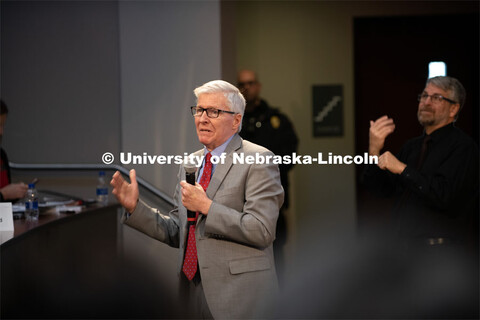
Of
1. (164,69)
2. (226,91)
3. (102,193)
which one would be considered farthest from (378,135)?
(102,193)

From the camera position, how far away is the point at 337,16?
5.52 m

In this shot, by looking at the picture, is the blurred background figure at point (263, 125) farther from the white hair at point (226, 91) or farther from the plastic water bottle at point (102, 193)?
the white hair at point (226, 91)

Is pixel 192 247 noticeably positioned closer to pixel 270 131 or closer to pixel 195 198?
pixel 195 198

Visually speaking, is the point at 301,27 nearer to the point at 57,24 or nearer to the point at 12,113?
the point at 57,24

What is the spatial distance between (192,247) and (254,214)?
0.89 feet

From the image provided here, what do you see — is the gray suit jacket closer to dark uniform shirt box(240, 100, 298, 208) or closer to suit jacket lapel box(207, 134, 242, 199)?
suit jacket lapel box(207, 134, 242, 199)

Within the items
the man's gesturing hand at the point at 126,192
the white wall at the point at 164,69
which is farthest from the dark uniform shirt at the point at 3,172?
the man's gesturing hand at the point at 126,192

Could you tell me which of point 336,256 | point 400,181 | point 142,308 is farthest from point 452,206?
point 336,256

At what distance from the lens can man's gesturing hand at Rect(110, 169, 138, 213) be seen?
201 centimetres

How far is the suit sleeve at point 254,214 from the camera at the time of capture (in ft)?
6.32

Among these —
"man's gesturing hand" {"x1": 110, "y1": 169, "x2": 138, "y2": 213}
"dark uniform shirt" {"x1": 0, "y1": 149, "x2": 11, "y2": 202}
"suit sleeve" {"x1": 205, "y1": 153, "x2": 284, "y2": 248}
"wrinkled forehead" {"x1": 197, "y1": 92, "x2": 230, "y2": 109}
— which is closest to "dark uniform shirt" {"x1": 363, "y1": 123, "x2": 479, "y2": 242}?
"suit sleeve" {"x1": 205, "y1": 153, "x2": 284, "y2": 248}

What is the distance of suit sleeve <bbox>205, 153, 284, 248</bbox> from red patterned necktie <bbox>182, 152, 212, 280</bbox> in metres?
0.13

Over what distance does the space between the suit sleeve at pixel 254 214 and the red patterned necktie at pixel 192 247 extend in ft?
0.42

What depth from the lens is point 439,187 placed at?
2701mm
